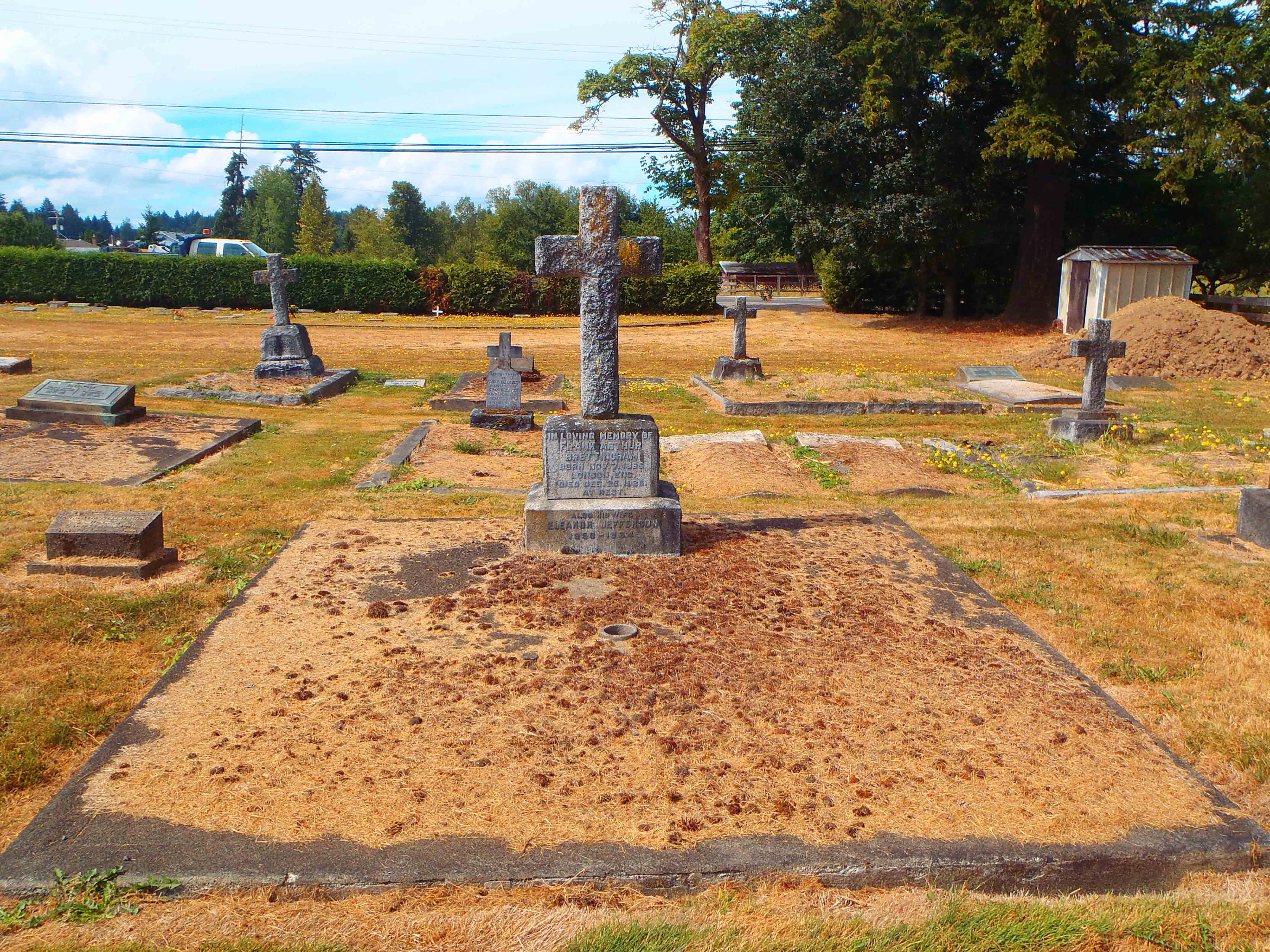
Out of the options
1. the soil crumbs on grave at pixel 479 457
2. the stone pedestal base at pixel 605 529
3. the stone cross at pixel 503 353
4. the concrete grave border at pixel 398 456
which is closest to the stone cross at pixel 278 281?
the stone cross at pixel 503 353

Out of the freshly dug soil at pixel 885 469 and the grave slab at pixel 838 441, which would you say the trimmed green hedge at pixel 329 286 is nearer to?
the grave slab at pixel 838 441

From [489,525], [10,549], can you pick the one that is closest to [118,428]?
[10,549]

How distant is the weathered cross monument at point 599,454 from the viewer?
6.85 metres

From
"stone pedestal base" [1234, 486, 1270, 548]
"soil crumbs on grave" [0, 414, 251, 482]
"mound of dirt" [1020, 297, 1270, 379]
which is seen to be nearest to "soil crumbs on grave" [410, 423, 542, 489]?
"soil crumbs on grave" [0, 414, 251, 482]

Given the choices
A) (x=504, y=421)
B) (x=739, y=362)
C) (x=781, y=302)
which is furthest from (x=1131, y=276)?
(x=504, y=421)

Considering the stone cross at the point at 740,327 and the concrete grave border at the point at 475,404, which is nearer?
the concrete grave border at the point at 475,404

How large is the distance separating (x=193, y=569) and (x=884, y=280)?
2987cm

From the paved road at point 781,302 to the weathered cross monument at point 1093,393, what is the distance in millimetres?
19653

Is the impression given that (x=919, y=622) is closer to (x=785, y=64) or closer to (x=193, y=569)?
(x=193, y=569)

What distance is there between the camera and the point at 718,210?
43.6 meters

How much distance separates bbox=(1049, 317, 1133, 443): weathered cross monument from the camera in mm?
13367

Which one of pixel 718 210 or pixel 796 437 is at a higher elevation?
pixel 718 210

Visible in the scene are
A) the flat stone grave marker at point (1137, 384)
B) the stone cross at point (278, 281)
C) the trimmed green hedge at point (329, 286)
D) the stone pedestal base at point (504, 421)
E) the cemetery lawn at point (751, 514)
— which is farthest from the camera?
the trimmed green hedge at point (329, 286)

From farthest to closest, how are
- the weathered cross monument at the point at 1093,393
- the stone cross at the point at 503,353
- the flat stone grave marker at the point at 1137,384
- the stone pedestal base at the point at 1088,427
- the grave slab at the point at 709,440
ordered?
the flat stone grave marker at the point at 1137,384 < the stone cross at the point at 503,353 < the weathered cross monument at the point at 1093,393 < the stone pedestal base at the point at 1088,427 < the grave slab at the point at 709,440
